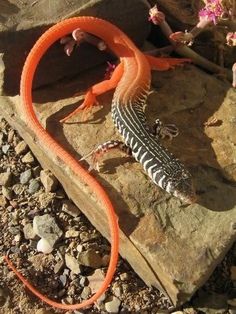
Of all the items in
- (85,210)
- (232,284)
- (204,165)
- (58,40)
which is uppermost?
(58,40)

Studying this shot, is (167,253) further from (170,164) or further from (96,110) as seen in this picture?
(96,110)

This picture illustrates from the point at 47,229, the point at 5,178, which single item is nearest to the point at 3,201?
the point at 5,178

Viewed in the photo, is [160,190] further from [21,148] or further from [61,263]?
[21,148]

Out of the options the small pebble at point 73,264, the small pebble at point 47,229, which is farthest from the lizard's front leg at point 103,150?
the small pebble at point 73,264

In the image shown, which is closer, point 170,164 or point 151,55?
point 170,164

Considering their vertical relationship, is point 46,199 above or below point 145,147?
below

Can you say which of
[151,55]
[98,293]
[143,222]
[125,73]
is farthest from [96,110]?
[98,293]
